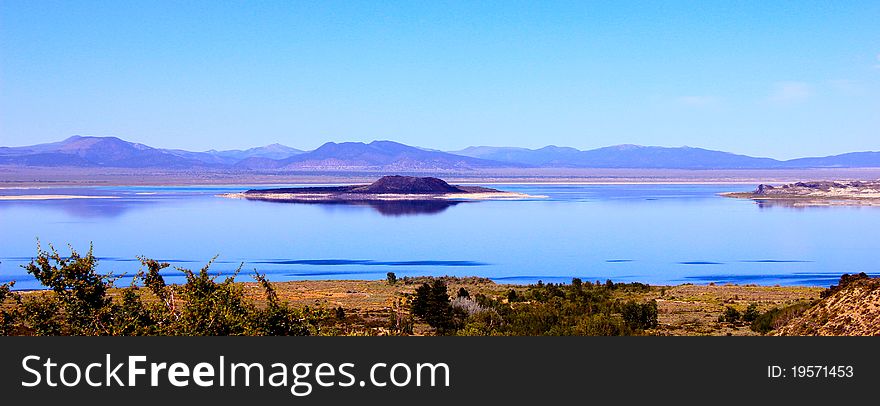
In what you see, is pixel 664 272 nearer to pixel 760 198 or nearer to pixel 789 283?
pixel 789 283

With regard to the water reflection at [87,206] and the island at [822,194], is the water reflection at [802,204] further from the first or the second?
the water reflection at [87,206]

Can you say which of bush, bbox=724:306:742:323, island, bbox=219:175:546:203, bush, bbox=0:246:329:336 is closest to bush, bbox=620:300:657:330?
bush, bbox=724:306:742:323

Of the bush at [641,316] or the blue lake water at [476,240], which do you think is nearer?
the bush at [641,316]

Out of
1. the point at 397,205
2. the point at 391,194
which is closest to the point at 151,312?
the point at 397,205

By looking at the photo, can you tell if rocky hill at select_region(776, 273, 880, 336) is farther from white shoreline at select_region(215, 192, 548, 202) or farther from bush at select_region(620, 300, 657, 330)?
white shoreline at select_region(215, 192, 548, 202)

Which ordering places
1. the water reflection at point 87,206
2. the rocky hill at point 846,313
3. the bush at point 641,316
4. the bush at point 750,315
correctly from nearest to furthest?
the rocky hill at point 846,313, the bush at point 641,316, the bush at point 750,315, the water reflection at point 87,206

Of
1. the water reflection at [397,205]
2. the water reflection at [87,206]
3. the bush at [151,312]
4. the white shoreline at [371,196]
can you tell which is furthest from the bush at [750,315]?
the white shoreline at [371,196]
